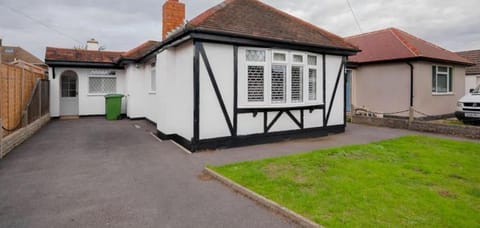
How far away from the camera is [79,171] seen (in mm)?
5367

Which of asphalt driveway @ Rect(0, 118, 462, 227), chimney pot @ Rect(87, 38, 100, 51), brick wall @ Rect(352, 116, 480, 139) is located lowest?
asphalt driveway @ Rect(0, 118, 462, 227)

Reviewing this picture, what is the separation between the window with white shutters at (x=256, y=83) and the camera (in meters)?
7.66

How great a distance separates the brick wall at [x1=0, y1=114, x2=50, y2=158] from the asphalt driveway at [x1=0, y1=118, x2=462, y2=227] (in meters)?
0.18

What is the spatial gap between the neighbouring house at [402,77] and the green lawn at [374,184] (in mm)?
6200

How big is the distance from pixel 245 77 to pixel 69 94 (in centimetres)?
1178

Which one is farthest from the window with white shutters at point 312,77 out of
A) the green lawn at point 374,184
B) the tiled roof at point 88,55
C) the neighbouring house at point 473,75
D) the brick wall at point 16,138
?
the neighbouring house at point 473,75

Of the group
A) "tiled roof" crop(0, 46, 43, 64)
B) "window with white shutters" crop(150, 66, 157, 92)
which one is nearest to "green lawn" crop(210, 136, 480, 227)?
"window with white shutters" crop(150, 66, 157, 92)

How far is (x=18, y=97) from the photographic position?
26.9 ft

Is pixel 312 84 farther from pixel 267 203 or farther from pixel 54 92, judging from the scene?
pixel 54 92

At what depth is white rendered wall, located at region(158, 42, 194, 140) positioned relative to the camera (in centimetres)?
723

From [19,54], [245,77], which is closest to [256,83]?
[245,77]

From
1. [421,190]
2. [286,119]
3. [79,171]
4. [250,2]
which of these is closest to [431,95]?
[286,119]

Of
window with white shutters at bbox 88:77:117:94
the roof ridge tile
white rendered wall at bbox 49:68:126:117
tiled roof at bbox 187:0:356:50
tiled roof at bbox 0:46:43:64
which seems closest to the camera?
tiled roof at bbox 187:0:356:50

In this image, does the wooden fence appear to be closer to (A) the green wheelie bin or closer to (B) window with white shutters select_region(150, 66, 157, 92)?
(A) the green wheelie bin
